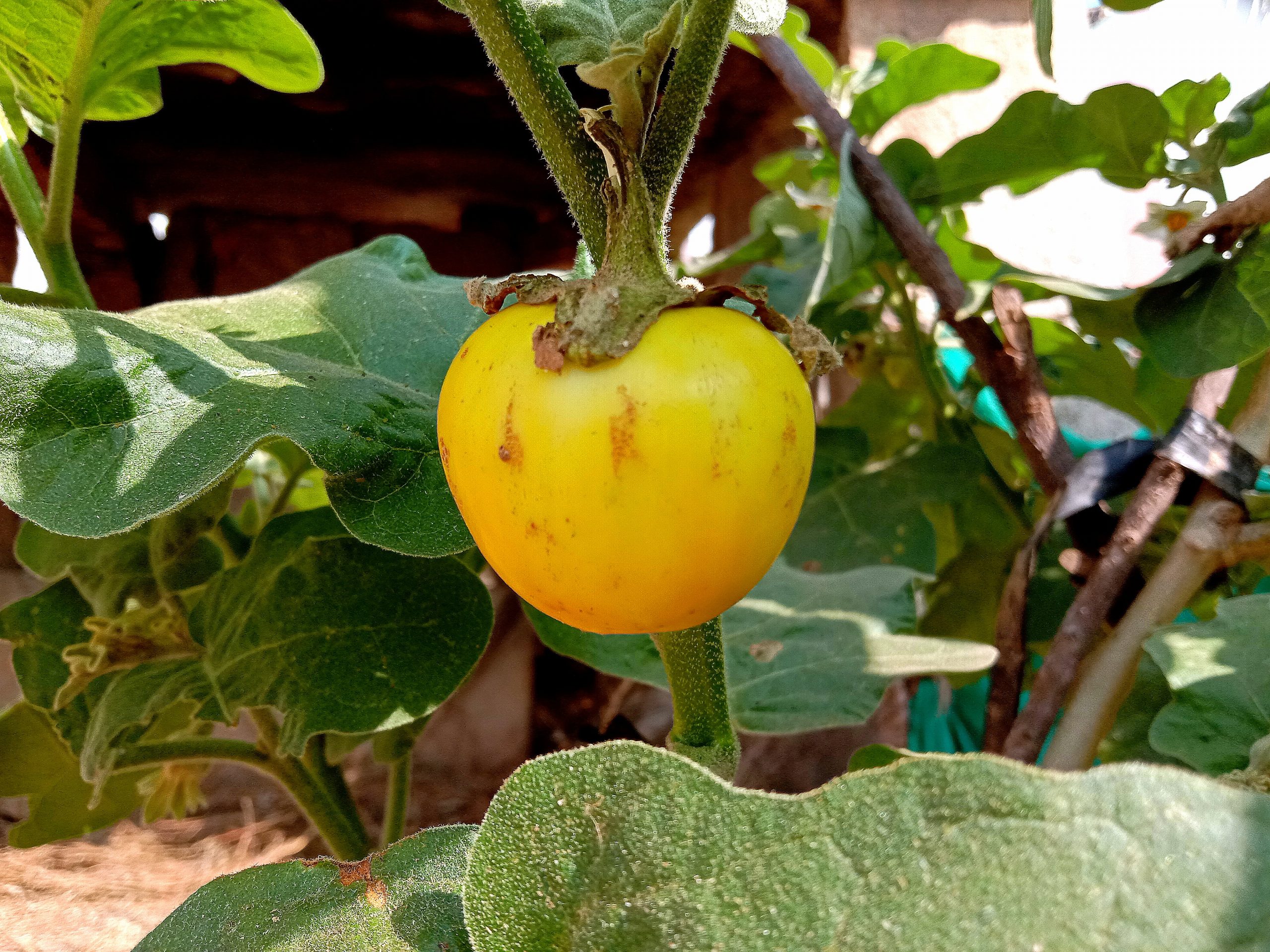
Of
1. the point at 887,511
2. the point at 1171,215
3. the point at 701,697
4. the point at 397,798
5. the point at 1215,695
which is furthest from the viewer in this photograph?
the point at 887,511

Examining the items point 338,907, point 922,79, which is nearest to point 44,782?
point 338,907

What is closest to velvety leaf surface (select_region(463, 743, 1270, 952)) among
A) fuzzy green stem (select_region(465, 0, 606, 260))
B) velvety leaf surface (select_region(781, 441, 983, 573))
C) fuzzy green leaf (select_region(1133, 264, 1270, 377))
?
fuzzy green stem (select_region(465, 0, 606, 260))

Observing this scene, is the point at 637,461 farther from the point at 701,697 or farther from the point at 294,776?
the point at 294,776

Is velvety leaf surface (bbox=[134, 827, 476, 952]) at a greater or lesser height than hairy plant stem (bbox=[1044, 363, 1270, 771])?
lesser

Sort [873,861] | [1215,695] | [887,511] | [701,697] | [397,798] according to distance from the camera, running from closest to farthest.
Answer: [873,861] < [701,697] < [1215,695] < [397,798] < [887,511]

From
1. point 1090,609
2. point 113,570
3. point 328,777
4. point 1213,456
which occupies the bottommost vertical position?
point 328,777

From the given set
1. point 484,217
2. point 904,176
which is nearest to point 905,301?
point 904,176

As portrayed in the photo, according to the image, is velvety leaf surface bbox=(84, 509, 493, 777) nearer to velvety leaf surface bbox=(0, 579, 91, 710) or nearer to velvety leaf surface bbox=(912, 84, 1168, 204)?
velvety leaf surface bbox=(0, 579, 91, 710)
